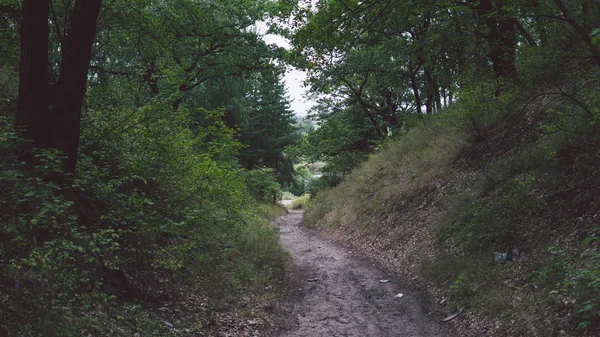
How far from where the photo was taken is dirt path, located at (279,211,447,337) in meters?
6.23

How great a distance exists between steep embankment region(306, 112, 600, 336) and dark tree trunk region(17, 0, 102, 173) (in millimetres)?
6768

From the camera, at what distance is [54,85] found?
5301mm

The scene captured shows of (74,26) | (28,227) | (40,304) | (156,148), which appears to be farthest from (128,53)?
(40,304)

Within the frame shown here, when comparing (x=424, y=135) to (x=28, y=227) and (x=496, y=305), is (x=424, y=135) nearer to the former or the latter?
(x=496, y=305)

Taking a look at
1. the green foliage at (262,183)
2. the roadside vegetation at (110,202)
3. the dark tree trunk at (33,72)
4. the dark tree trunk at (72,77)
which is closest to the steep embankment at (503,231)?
the roadside vegetation at (110,202)

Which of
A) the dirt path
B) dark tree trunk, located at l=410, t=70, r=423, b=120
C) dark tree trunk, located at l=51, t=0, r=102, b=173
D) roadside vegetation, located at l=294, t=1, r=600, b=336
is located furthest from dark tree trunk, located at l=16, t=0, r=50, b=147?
dark tree trunk, located at l=410, t=70, r=423, b=120

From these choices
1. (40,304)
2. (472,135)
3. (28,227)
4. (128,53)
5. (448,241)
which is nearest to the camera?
(40,304)

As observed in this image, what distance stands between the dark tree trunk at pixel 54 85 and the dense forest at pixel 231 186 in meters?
0.02

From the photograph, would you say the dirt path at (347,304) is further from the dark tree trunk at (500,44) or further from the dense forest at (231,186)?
→ the dark tree trunk at (500,44)

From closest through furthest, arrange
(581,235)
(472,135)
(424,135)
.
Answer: (581,235)
(472,135)
(424,135)

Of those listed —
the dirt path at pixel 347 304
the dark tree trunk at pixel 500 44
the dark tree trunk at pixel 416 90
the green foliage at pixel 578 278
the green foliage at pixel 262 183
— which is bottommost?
the dirt path at pixel 347 304

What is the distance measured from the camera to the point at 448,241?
8.55 m

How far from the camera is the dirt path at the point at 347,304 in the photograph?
6227 millimetres

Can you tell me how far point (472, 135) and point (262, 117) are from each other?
23.4 m
